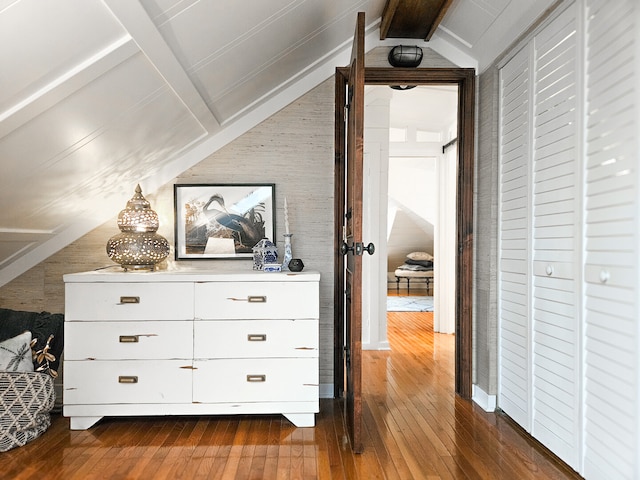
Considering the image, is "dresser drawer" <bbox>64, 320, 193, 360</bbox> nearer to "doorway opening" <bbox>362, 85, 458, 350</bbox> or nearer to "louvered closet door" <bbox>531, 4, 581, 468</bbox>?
"louvered closet door" <bbox>531, 4, 581, 468</bbox>

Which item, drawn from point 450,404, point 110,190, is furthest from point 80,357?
point 450,404

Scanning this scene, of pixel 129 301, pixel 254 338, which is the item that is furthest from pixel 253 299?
pixel 129 301

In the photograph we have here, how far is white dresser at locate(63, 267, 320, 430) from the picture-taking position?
106 inches

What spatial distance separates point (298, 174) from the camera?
10.8 ft

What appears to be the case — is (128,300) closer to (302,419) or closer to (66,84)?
(302,419)

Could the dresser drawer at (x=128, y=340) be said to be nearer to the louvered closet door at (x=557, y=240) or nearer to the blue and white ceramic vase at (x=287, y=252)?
the blue and white ceramic vase at (x=287, y=252)

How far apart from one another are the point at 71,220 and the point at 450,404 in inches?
98.7

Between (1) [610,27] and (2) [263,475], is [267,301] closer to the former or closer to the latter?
(2) [263,475]

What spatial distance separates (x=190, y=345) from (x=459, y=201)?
181 centimetres

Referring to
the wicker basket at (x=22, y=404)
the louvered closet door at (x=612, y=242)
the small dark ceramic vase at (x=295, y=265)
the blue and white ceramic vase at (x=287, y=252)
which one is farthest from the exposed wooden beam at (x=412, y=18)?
the wicker basket at (x=22, y=404)

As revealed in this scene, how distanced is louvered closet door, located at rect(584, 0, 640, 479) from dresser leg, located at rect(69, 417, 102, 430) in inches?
91.2

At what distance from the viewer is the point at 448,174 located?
5.87 meters

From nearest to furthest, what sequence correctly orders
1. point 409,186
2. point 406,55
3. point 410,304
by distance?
point 406,55, point 410,304, point 409,186

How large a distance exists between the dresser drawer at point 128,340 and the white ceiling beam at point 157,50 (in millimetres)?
1128
